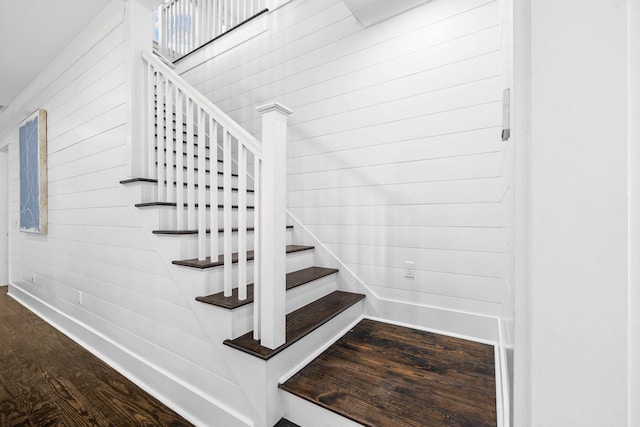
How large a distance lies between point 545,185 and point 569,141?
0.08 m

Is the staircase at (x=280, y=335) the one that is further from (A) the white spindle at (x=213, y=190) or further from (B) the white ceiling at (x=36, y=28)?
(B) the white ceiling at (x=36, y=28)

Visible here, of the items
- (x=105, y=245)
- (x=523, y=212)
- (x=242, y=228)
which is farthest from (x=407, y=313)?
(x=105, y=245)

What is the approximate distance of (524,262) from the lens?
0.50 m

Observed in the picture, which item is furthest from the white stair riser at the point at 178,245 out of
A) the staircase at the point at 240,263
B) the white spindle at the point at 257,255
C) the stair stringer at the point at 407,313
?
the stair stringer at the point at 407,313

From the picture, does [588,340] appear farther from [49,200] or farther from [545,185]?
[49,200]

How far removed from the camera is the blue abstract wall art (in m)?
3.20

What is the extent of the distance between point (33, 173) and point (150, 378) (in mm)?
3262

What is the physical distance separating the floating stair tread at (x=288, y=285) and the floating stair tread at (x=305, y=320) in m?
0.18

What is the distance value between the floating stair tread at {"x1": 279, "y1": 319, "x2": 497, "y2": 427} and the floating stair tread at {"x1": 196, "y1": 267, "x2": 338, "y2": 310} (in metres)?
0.45

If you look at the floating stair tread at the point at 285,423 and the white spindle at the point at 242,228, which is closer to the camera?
the floating stair tread at the point at 285,423

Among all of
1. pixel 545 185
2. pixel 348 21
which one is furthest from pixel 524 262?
pixel 348 21

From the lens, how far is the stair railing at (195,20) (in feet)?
9.89

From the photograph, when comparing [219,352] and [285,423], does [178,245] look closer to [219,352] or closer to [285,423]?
[219,352]

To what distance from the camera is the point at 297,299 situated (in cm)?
185
